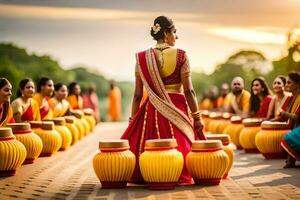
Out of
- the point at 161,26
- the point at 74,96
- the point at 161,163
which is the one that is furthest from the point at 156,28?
the point at 74,96

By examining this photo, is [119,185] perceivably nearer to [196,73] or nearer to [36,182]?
[36,182]

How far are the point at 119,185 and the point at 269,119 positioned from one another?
607 centimetres

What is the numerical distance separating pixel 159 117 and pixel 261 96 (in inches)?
244

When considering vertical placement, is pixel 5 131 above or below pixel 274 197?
above

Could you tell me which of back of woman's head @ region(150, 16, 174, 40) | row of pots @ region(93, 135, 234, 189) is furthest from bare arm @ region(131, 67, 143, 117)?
row of pots @ region(93, 135, 234, 189)

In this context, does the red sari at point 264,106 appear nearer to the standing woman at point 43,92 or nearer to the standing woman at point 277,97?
the standing woman at point 277,97

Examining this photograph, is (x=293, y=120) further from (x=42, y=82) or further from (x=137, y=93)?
(x=42, y=82)

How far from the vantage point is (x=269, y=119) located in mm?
14961

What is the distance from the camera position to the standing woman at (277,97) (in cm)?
1441

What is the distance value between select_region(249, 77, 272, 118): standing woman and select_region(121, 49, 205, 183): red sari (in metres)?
5.70

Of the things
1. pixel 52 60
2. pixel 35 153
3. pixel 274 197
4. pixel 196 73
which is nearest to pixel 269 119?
pixel 35 153

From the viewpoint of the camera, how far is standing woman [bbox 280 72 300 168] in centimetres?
1145

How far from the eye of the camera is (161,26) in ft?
32.3

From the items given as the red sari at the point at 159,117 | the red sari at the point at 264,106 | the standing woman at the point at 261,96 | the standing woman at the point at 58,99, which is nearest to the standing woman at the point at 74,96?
the standing woman at the point at 58,99
